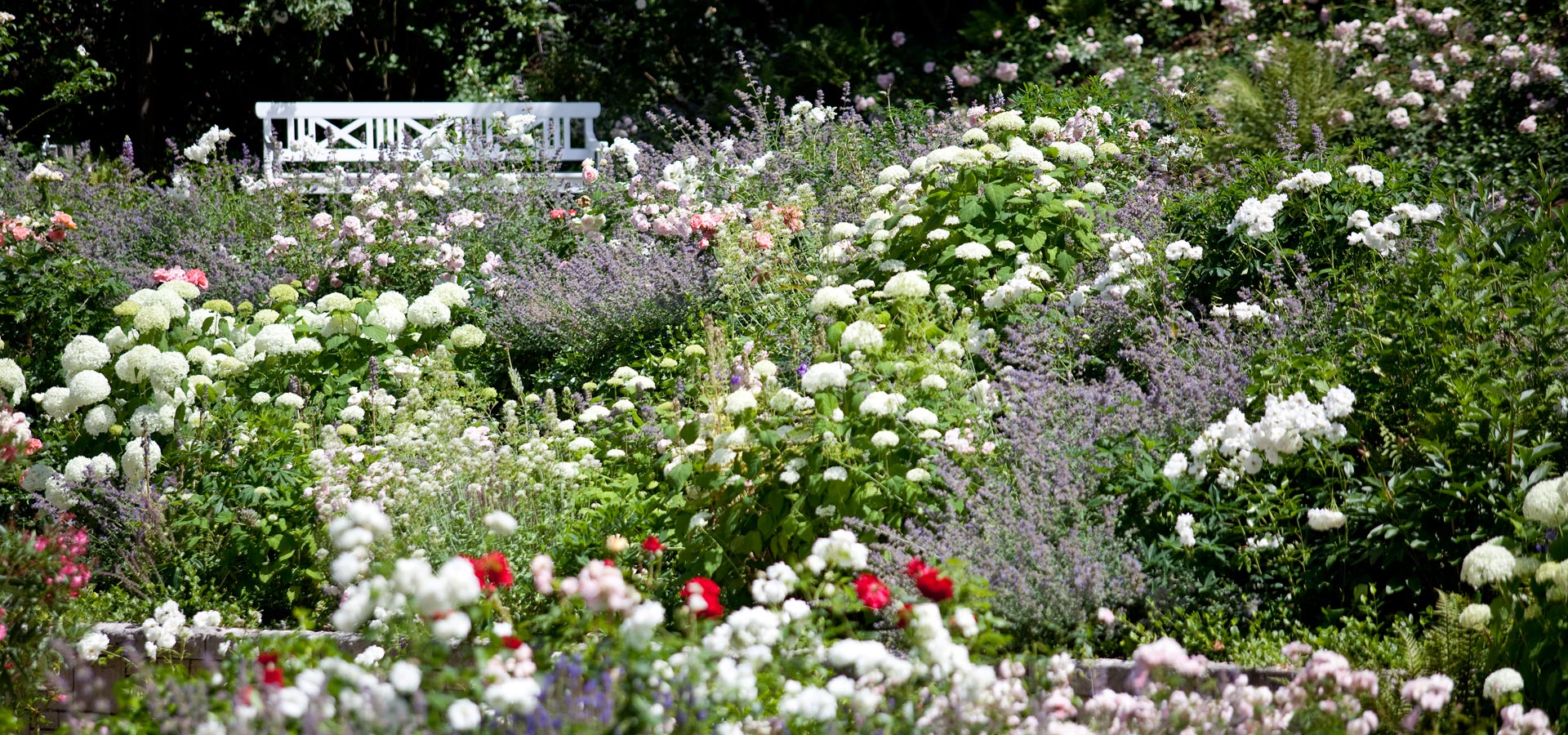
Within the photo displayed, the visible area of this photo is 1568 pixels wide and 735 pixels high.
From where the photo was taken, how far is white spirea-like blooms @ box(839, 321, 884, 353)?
3797mm

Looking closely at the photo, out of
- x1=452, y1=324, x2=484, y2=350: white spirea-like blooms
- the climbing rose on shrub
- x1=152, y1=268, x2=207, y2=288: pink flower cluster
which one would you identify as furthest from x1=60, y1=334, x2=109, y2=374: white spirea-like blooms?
the climbing rose on shrub

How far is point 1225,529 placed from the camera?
3381 mm

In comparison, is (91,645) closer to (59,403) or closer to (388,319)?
(59,403)

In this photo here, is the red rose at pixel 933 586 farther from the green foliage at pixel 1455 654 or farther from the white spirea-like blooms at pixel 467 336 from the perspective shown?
the white spirea-like blooms at pixel 467 336

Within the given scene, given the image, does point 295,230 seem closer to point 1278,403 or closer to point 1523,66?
point 1278,403

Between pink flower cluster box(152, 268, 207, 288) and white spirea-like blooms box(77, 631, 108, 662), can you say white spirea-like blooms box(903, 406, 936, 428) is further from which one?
pink flower cluster box(152, 268, 207, 288)

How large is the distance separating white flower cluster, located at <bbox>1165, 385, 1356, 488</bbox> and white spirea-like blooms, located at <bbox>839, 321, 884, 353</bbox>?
0.88 metres

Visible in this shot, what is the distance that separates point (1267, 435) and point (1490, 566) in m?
0.55

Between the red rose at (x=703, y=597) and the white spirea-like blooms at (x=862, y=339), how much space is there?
1155 millimetres

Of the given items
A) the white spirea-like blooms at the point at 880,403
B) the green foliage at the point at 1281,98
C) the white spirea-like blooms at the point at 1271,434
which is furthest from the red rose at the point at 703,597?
the green foliage at the point at 1281,98

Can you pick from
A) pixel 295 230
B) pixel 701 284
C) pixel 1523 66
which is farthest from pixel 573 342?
pixel 1523 66

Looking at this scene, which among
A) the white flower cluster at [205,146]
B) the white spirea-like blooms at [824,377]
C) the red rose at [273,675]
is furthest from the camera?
the white flower cluster at [205,146]

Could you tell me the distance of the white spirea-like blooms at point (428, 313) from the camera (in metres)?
5.27

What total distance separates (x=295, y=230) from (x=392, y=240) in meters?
0.74
